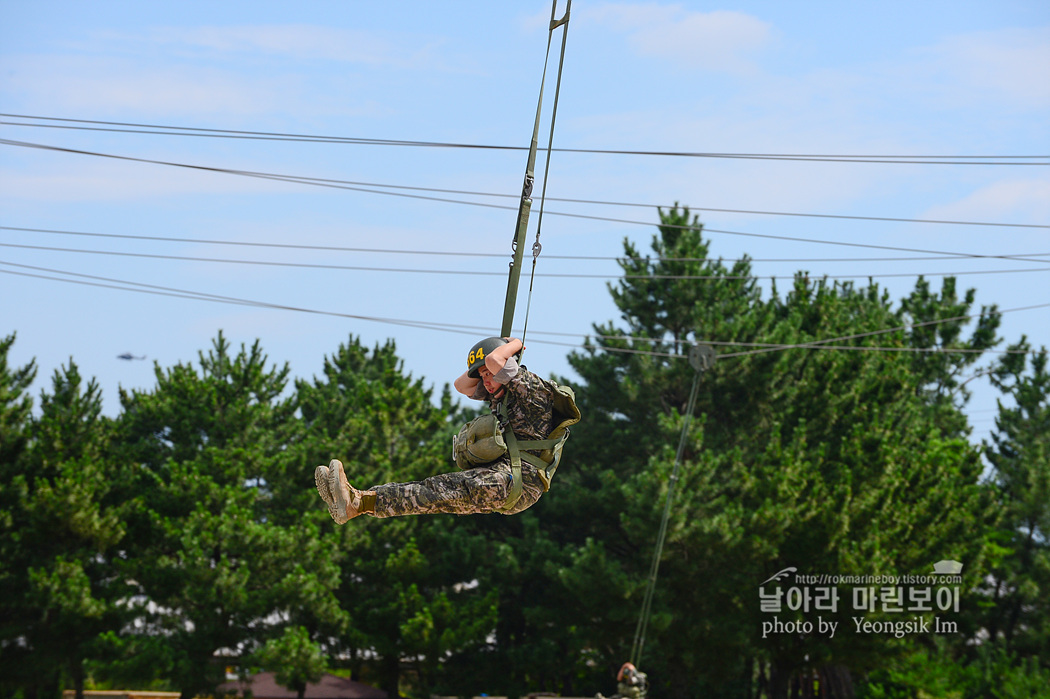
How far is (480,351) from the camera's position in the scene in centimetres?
700

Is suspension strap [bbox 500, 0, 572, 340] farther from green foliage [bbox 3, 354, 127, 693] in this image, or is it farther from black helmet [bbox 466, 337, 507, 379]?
green foliage [bbox 3, 354, 127, 693]

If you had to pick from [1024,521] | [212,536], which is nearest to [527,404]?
[212,536]

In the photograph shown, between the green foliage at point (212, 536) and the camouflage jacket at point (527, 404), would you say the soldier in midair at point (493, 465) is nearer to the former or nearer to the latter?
the camouflage jacket at point (527, 404)

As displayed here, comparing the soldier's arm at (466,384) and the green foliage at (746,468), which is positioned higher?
the green foliage at (746,468)

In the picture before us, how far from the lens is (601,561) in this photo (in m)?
25.3

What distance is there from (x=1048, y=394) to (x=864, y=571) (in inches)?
858

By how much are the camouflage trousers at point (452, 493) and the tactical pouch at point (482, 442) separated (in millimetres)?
82

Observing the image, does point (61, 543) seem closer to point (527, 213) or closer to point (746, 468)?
point (746, 468)

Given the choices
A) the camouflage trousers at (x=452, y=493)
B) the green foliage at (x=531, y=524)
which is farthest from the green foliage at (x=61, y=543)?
the camouflage trousers at (x=452, y=493)

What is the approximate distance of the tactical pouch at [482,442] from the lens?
7195mm

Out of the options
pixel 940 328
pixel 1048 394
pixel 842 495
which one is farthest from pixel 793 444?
pixel 1048 394

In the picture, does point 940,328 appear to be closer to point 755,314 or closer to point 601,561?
point 755,314

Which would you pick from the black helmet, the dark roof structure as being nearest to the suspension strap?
the black helmet

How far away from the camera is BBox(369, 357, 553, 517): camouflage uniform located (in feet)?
23.1
